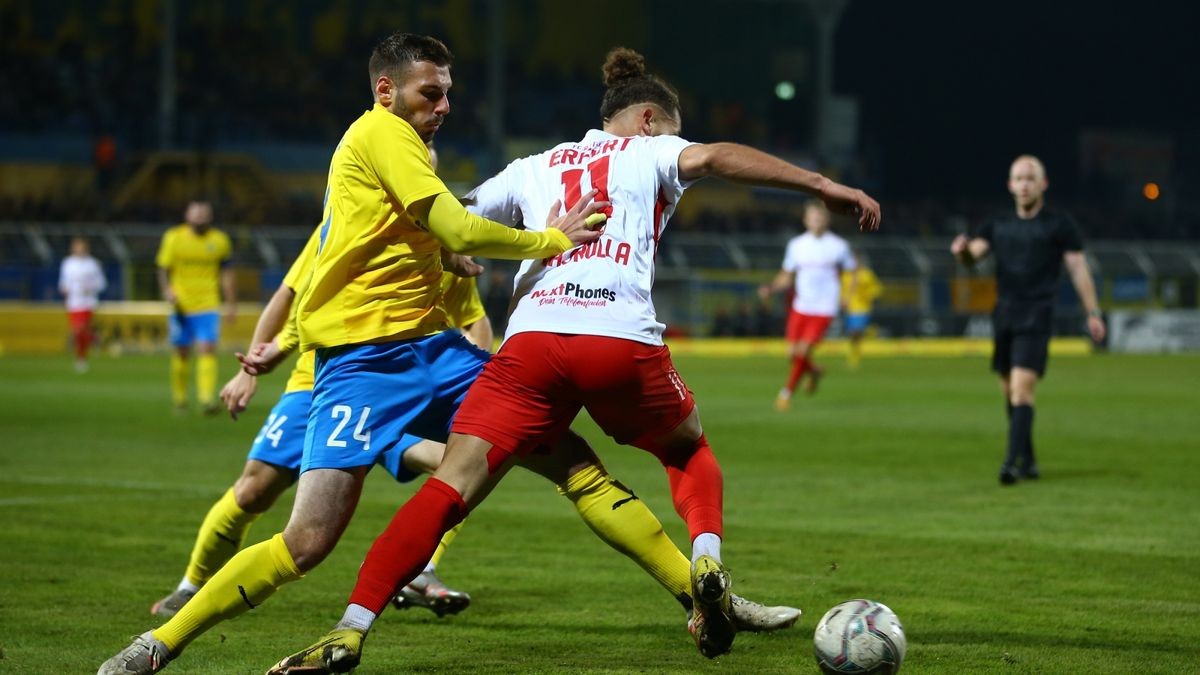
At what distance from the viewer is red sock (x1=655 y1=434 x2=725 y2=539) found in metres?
5.52

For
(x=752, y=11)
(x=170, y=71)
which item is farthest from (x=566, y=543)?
(x=752, y=11)

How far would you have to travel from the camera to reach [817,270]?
2050cm

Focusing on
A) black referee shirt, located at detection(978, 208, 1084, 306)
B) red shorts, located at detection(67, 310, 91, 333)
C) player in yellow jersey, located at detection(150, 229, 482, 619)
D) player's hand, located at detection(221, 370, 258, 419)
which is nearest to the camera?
player's hand, located at detection(221, 370, 258, 419)

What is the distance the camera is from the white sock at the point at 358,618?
4855 mm

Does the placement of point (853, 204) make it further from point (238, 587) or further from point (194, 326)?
point (194, 326)

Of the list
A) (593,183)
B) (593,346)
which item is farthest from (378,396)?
(593,183)

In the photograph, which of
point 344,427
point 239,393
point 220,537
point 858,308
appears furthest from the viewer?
point 858,308

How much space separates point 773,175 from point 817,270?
15.8m

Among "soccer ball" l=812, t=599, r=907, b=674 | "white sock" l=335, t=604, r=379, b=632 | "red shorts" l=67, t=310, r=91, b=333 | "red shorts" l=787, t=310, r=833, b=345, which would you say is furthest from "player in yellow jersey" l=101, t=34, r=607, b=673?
"red shorts" l=67, t=310, r=91, b=333

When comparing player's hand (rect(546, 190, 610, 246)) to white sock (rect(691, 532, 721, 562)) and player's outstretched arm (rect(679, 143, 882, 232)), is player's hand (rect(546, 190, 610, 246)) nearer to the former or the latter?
player's outstretched arm (rect(679, 143, 882, 232))

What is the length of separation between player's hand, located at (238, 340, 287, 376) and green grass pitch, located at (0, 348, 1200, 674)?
1.02 metres

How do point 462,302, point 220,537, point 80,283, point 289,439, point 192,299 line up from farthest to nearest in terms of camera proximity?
point 80,283 < point 192,299 < point 462,302 < point 220,537 < point 289,439

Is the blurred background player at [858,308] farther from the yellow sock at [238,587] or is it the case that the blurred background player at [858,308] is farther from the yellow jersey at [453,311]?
the yellow sock at [238,587]

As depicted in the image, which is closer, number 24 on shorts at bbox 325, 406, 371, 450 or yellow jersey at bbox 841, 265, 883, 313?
number 24 on shorts at bbox 325, 406, 371, 450
